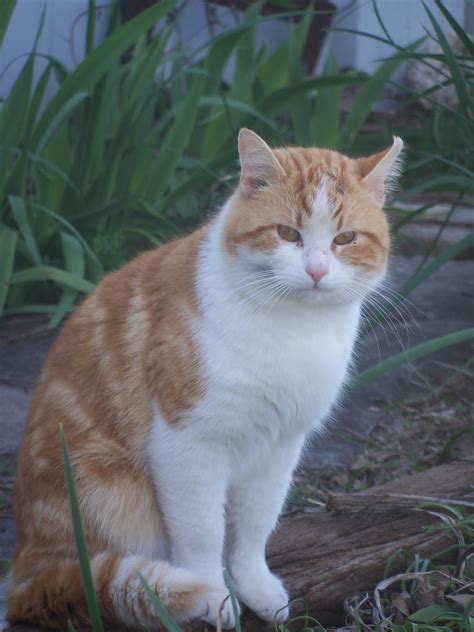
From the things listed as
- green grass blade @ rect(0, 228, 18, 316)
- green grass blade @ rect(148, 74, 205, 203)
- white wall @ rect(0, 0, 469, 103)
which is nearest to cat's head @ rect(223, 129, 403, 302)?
white wall @ rect(0, 0, 469, 103)

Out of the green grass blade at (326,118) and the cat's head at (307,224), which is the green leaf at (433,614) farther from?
the green grass blade at (326,118)

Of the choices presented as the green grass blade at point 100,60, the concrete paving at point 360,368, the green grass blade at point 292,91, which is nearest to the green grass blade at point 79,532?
the concrete paving at point 360,368

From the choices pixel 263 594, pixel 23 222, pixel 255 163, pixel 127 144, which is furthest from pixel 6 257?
pixel 263 594

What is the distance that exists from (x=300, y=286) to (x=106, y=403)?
0.48 meters

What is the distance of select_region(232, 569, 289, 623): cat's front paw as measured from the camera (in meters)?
1.92

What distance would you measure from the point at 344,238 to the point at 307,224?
0.09m

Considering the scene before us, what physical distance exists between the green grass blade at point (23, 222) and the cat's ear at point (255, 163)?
1350 millimetres

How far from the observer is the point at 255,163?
6.38ft

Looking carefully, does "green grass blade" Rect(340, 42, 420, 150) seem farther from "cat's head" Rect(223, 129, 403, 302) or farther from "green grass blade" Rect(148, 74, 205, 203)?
"cat's head" Rect(223, 129, 403, 302)

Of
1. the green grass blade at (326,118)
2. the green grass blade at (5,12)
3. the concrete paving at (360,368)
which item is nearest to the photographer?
the concrete paving at (360,368)

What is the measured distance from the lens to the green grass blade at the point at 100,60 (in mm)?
3188

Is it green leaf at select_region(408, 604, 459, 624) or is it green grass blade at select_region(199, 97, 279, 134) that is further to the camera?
green grass blade at select_region(199, 97, 279, 134)

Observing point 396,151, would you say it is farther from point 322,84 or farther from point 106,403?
point 322,84

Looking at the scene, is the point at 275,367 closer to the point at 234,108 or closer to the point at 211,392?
the point at 211,392
